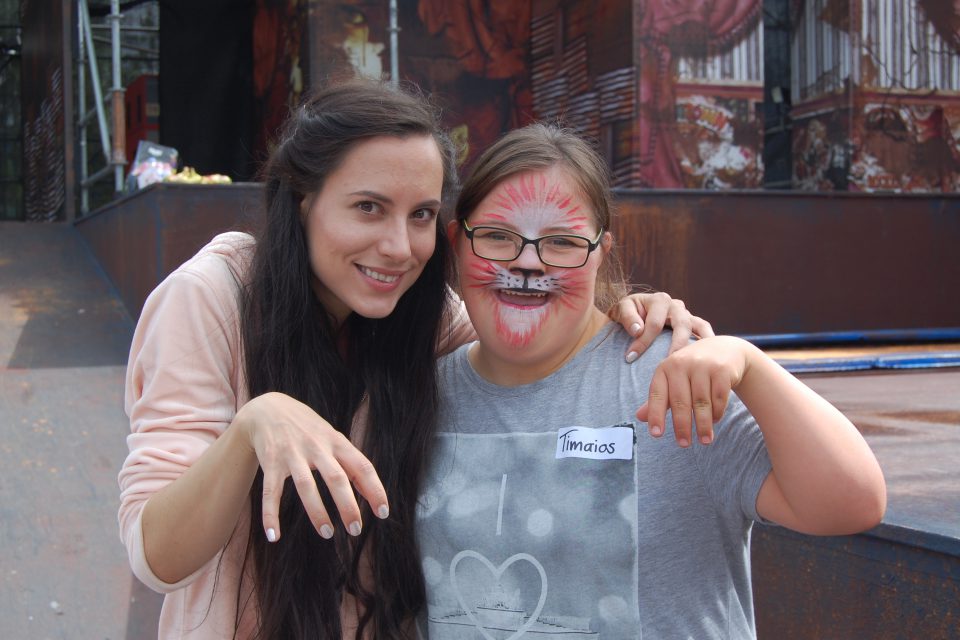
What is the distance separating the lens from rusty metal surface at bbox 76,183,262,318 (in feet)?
17.5

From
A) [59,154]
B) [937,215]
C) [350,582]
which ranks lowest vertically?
[350,582]

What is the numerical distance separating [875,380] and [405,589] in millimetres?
4172

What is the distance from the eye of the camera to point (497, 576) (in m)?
1.81

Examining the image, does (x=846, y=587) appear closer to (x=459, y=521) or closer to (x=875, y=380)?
(x=459, y=521)

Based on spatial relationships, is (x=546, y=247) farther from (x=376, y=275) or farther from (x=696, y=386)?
(x=696, y=386)

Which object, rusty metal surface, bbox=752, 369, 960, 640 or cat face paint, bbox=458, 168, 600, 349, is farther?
rusty metal surface, bbox=752, 369, 960, 640

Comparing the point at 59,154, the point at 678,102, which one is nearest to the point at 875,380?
the point at 678,102

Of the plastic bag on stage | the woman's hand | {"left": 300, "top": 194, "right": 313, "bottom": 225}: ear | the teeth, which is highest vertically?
the plastic bag on stage

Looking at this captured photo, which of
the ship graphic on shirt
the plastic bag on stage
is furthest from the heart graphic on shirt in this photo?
the plastic bag on stage

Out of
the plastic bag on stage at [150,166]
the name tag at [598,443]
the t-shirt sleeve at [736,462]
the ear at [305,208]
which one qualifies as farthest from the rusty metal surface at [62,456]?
the t-shirt sleeve at [736,462]

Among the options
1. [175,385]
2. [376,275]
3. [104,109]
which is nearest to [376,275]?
[376,275]

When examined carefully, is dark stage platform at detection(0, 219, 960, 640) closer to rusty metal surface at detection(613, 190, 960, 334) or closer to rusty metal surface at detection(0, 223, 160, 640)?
rusty metal surface at detection(0, 223, 160, 640)

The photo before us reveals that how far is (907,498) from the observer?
2516mm

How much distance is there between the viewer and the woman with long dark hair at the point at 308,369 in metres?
1.88
